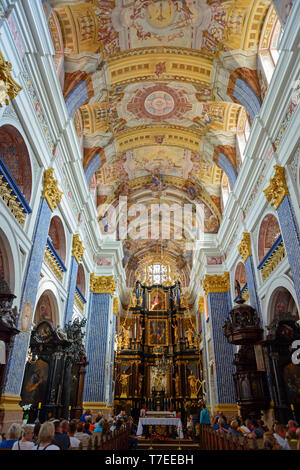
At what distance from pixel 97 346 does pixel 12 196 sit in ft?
30.1

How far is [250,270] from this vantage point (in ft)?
36.4

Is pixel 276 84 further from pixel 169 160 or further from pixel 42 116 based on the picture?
pixel 169 160

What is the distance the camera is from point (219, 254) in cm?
1608

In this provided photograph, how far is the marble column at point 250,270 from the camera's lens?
10.5 m

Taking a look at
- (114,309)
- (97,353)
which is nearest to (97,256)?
(114,309)

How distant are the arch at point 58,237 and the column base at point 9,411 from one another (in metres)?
5.29

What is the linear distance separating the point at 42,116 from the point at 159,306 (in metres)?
18.1

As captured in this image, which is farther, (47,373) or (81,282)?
(81,282)

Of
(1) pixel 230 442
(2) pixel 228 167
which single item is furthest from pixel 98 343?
(1) pixel 230 442

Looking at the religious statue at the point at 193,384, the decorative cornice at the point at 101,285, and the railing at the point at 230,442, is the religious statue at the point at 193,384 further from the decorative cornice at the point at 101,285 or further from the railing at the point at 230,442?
the railing at the point at 230,442

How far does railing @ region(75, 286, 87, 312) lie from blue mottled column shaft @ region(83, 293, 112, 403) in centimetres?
117

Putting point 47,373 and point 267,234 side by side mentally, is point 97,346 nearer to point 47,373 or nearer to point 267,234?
point 47,373

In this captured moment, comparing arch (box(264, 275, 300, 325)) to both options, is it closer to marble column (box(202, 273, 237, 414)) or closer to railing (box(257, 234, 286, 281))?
railing (box(257, 234, 286, 281))

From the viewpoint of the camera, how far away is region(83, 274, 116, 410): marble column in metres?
13.3
